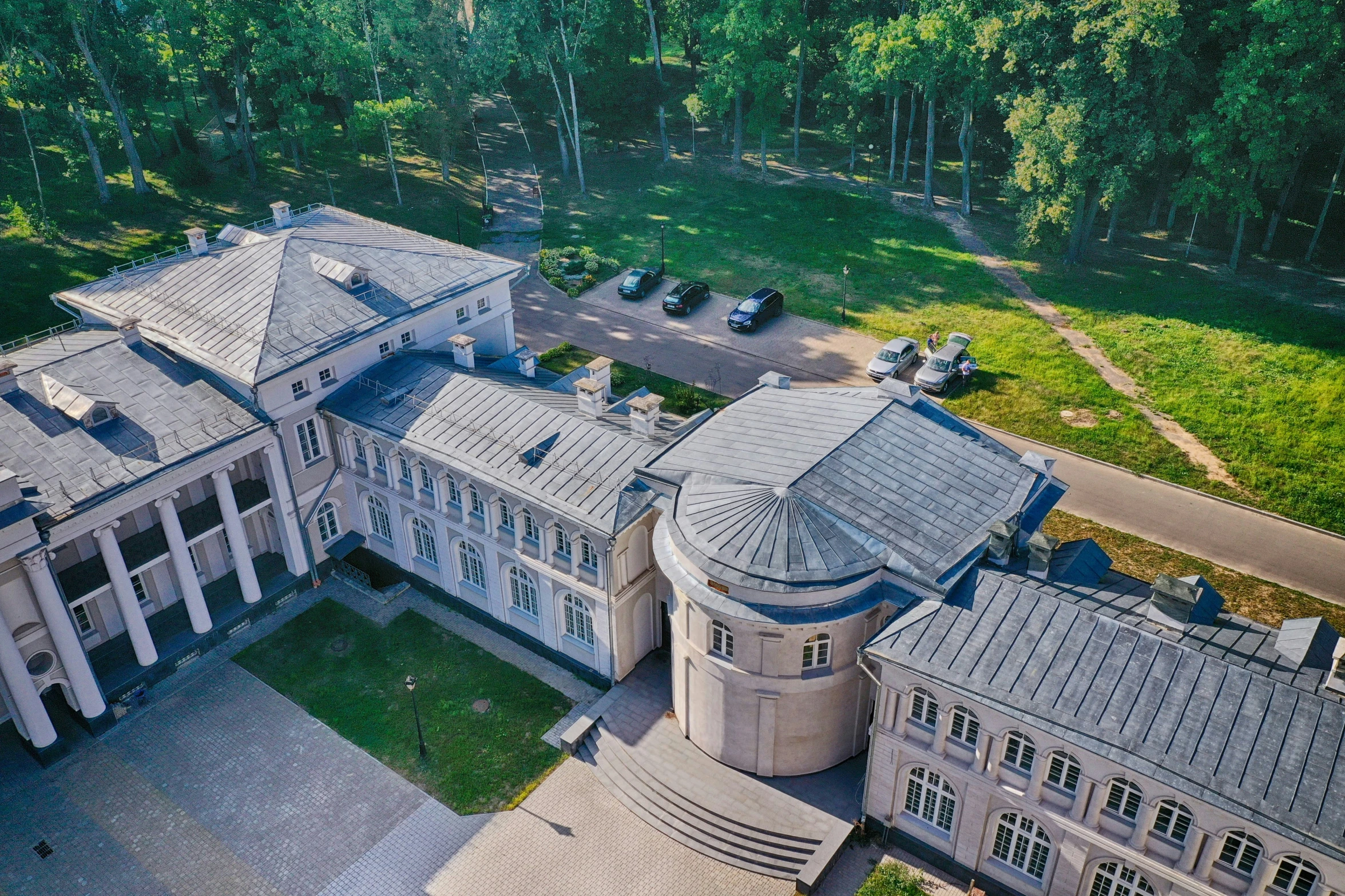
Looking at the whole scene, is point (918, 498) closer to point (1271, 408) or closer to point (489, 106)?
point (1271, 408)

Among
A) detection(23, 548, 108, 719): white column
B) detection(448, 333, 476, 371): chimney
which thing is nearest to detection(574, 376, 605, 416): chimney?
detection(448, 333, 476, 371): chimney

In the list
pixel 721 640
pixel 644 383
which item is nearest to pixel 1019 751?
pixel 721 640

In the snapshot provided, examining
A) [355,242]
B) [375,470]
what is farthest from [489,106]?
[375,470]

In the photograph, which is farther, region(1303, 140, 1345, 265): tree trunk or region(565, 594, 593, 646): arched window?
region(1303, 140, 1345, 265): tree trunk

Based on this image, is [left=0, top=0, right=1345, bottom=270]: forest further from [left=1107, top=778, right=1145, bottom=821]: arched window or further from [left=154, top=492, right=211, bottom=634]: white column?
[left=1107, top=778, right=1145, bottom=821]: arched window

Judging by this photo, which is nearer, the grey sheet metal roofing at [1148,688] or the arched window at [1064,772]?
the grey sheet metal roofing at [1148,688]

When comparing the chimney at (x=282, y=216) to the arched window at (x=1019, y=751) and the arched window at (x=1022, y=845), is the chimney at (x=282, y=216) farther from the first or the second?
the arched window at (x=1022, y=845)

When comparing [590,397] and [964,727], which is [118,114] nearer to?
[590,397]

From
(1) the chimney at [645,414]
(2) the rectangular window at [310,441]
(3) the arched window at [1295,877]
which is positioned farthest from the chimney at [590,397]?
(3) the arched window at [1295,877]
